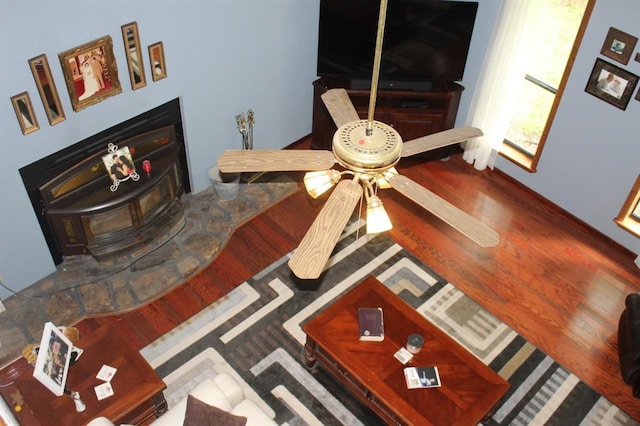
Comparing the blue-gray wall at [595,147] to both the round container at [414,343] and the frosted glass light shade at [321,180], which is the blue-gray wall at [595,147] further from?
the frosted glass light shade at [321,180]

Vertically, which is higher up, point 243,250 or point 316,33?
point 316,33

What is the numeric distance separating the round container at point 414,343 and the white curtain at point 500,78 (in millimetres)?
2775

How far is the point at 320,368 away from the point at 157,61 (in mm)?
2788

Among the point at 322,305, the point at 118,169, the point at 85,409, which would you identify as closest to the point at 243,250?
the point at 322,305

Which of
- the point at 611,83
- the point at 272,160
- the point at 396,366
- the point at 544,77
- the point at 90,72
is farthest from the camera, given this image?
the point at 544,77

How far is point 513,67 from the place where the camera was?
5984mm

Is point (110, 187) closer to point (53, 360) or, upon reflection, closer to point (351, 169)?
point (53, 360)

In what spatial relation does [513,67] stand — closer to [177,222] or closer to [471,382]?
[471,382]

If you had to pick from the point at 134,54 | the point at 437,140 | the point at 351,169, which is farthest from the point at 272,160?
the point at 134,54

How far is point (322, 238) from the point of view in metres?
2.41

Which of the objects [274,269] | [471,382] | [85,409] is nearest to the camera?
[85,409]

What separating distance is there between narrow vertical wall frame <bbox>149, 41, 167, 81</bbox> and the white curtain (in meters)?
3.09

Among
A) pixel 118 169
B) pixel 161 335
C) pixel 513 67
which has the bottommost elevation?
pixel 161 335

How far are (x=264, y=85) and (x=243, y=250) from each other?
1.62 m
